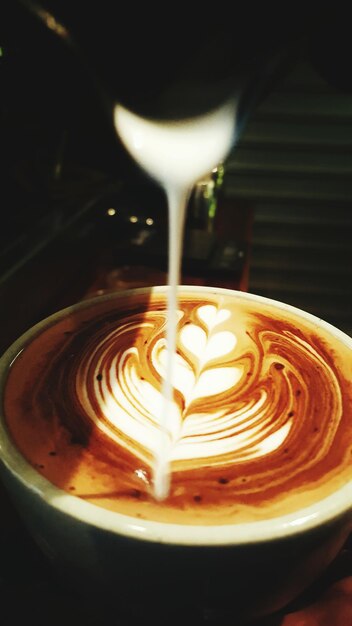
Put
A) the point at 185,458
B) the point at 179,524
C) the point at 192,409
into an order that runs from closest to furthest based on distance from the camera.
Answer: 1. the point at 179,524
2. the point at 185,458
3. the point at 192,409

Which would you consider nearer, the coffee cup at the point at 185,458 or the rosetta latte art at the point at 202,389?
the coffee cup at the point at 185,458

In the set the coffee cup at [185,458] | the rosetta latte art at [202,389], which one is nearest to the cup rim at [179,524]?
the coffee cup at [185,458]

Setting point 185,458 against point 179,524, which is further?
point 185,458

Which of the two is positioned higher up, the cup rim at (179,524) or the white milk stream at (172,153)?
the white milk stream at (172,153)

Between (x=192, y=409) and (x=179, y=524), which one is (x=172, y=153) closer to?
(x=192, y=409)

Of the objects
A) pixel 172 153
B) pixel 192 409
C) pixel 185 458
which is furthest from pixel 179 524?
pixel 172 153

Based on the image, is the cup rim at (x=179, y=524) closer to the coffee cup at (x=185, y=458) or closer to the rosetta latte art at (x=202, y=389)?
the coffee cup at (x=185, y=458)

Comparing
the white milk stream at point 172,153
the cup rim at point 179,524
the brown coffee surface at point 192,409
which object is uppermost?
the white milk stream at point 172,153

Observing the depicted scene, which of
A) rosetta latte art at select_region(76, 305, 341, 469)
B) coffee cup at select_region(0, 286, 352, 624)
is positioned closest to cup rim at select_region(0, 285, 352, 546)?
coffee cup at select_region(0, 286, 352, 624)
